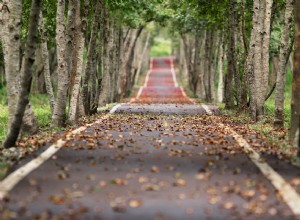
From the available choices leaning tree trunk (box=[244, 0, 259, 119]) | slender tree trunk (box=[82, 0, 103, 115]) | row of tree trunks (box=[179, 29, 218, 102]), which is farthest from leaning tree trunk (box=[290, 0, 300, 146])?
row of tree trunks (box=[179, 29, 218, 102])

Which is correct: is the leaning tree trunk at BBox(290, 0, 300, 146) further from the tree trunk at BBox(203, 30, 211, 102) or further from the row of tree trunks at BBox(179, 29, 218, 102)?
the tree trunk at BBox(203, 30, 211, 102)

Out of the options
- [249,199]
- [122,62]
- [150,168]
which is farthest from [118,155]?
[122,62]

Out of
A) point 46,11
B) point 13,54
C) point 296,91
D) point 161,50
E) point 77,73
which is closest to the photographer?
point 13,54

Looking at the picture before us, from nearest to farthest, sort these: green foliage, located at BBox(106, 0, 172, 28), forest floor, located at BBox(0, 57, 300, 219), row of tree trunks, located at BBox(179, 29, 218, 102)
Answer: forest floor, located at BBox(0, 57, 300, 219)
green foliage, located at BBox(106, 0, 172, 28)
row of tree trunks, located at BBox(179, 29, 218, 102)

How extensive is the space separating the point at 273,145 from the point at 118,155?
11.9ft

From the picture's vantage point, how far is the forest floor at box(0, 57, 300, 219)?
7789mm

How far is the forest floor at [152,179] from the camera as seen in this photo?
25.6 feet

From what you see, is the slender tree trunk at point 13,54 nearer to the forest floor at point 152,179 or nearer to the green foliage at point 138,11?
the forest floor at point 152,179

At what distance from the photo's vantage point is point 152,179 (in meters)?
9.71

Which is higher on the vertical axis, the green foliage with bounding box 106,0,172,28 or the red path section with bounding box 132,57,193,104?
the green foliage with bounding box 106,0,172,28

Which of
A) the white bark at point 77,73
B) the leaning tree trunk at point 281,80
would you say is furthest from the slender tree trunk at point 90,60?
the leaning tree trunk at point 281,80

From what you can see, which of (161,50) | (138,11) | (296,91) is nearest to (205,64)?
(138,11)

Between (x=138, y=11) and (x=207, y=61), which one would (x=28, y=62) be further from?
(x=207, y=61)

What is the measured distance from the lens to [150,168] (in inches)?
421
